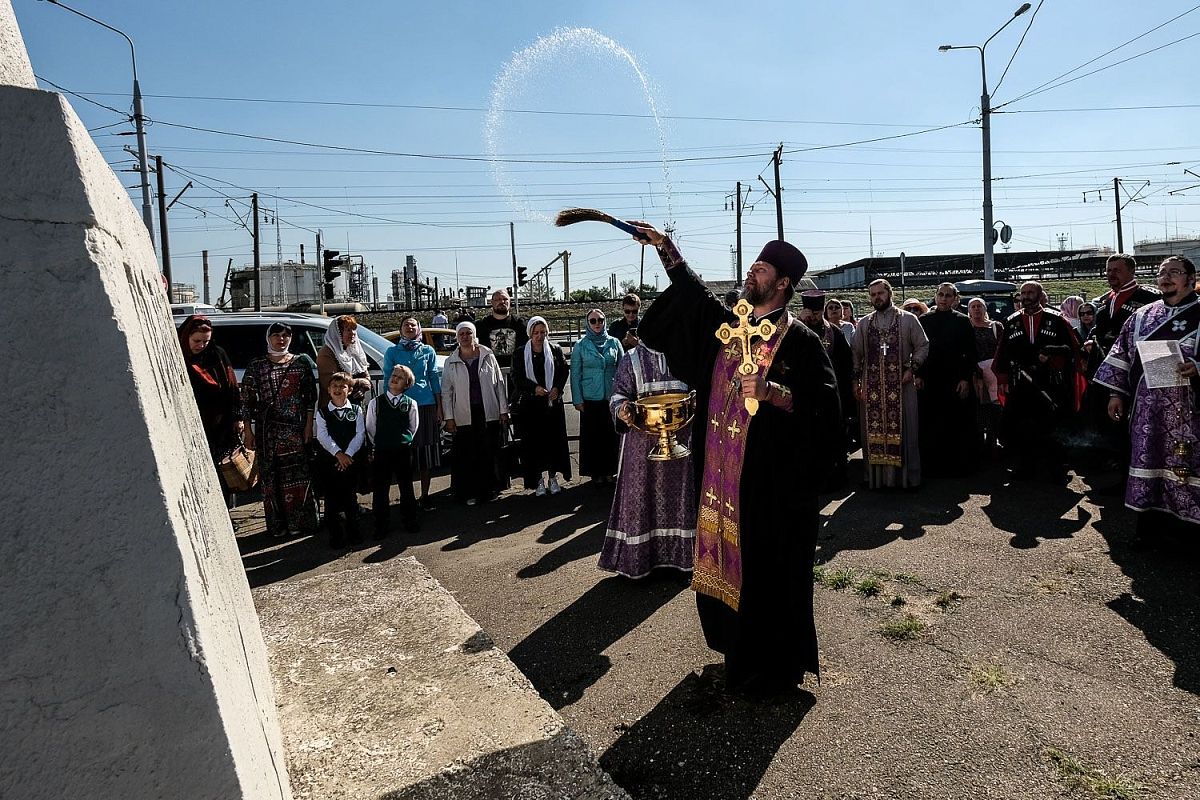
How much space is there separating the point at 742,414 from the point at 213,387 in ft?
17.0

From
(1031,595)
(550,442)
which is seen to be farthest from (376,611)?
(550,442)

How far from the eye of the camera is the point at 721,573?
3.43 metres

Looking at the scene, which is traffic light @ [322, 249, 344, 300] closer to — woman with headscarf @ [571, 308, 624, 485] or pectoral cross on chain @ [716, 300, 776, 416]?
woman with headscarf @ [571, 308, 624, 485]

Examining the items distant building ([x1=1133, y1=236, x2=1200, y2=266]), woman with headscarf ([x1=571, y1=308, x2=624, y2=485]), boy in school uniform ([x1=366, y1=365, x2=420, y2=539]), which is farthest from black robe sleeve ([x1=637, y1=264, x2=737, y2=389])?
distant building ([x1=1133, y1=236, x2=1200, y2=266])

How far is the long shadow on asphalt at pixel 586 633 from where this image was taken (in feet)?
12.0

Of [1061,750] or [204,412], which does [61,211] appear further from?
[204,412]

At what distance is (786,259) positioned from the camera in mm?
3350

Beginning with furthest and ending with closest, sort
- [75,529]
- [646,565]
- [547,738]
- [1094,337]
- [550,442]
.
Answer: [550,442] < [1094,337] < [646,565] < [547,738] < [75,529]

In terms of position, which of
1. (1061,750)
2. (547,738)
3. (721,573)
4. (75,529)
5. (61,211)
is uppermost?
(61,211)

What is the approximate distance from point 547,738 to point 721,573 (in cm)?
129

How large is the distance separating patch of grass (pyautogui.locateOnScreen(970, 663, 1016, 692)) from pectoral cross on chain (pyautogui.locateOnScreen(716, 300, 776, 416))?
5.34 ft

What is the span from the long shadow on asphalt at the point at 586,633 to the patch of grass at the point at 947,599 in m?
1.51

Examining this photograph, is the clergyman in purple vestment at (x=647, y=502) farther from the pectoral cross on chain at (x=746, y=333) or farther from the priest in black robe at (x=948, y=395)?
the priest in black robe at (x=948, y=395)

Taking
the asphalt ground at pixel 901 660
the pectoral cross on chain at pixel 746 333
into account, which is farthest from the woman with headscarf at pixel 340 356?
the pectoral cross on chain at pixel 746 333
